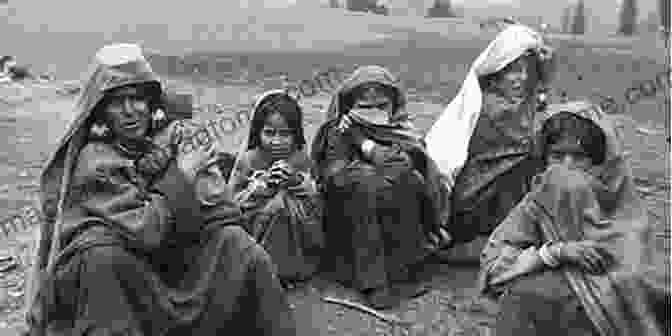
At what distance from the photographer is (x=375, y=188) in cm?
552

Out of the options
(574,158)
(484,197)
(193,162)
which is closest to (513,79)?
(484,197)

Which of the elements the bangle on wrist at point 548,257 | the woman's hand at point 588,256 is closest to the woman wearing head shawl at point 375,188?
the bangle on wrist at point 548,257

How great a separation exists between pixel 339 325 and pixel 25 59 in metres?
15.5

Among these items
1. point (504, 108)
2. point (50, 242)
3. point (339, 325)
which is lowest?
point (339, 325)

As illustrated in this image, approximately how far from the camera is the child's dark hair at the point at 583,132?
13.5 ft

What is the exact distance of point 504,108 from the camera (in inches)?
234

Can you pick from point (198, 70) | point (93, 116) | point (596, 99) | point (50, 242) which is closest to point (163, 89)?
point (93, 116)

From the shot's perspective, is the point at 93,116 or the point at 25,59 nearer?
the point at 93,116

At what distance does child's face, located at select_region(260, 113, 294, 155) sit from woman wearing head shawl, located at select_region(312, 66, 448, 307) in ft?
1.10

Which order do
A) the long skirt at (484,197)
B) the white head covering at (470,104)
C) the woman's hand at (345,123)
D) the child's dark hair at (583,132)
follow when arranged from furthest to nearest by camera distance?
the white head covering at (470,104) < the long skirt at (484,197) < the woman's hand at (345,123) < the child's dark hair at (583,132)

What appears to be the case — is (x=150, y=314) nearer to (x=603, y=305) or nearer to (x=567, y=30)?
(x=603, y=305)

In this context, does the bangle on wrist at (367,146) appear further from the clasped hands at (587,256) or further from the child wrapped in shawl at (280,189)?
the clasped hands at (587,256)

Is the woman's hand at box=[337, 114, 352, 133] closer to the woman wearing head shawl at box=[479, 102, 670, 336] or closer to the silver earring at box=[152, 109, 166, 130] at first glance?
the silver earring at box=[152, 109, 166, 130]

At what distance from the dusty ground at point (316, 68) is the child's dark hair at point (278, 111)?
1.14m
